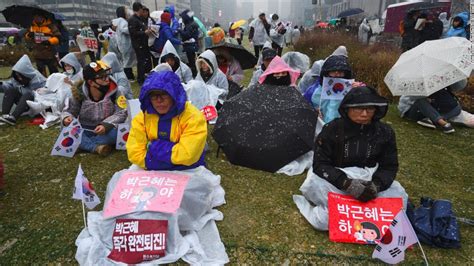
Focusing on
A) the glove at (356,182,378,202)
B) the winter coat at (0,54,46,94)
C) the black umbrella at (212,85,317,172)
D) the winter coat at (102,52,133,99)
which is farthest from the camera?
the winter coat at (0,54,46,94)

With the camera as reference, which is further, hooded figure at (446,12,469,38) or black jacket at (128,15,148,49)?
hooded figure at (446,12,469,38)

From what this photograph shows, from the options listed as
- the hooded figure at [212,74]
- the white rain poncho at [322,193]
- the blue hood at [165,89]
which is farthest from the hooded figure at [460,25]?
the blue hood at [165,89]

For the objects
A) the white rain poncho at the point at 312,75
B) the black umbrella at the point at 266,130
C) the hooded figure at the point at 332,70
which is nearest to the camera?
the black umbrella at the point at 266,130

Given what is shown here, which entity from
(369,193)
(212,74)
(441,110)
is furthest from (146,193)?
(441,110)

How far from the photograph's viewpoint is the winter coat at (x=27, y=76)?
5200 millimetres

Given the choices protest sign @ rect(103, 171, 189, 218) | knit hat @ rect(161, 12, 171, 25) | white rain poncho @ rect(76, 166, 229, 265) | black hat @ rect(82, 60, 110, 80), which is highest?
knit hat @ rect(161, 12, 171, 25)

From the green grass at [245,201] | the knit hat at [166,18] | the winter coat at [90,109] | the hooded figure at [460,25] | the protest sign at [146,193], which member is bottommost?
the green grass at [245,201]

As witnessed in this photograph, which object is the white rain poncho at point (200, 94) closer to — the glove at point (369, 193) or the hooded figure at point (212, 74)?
the hooded figure at point (212, 74)

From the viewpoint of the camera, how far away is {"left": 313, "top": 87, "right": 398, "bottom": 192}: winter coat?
2.64 m

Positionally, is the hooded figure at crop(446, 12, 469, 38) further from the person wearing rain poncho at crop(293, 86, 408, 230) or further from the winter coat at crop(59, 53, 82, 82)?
the winter coat at crop(59, 53, 82, 82)

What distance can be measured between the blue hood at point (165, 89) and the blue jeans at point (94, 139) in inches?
62.2

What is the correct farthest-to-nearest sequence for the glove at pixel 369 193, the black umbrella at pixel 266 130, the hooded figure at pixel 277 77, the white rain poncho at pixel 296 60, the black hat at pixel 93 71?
the white rain poncho at pixel 296 60 → the hooded figure at pixel 277 77 → the black hat at pixel 93 71 → the black umbrella at pixel 266 130 → the glove at pixel 369 193

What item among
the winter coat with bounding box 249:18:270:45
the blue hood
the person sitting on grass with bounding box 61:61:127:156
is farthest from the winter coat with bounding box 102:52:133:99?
the winter coat with bounding box 249:18:270:45

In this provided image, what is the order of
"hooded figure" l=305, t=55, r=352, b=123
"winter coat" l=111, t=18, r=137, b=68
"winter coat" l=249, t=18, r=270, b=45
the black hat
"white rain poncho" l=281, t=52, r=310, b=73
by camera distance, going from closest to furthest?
the black hat
"hooded figure" l=305, t=55, r=352, b=123
"white rain poncho" l=281, t=52, r=310, b=73
"winter coat" l=111, t=18, r=137, b=68
"winter coat" l=249, t=18, r=270, b=45
